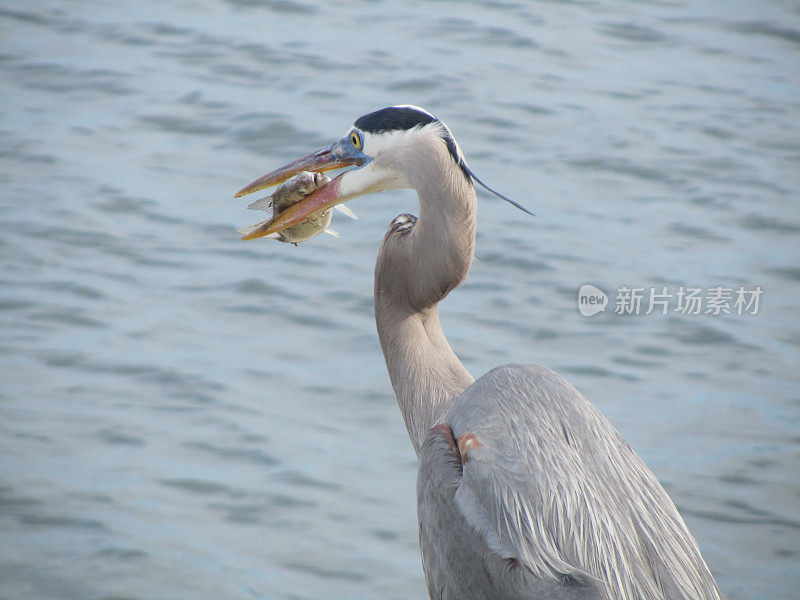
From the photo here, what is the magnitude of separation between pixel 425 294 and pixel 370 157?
1.86 feet

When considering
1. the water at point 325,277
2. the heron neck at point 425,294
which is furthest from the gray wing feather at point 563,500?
the water at point 325,277

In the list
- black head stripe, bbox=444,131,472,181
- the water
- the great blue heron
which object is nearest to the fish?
the great blue heron

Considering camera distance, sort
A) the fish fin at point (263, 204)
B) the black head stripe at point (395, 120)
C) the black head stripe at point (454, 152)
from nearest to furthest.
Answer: the black head stripe at point (454, 152)
the black head stripe at point (395, 120)
the fish fin at point (263, 204)

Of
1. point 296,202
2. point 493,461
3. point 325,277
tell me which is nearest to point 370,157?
point 296,202

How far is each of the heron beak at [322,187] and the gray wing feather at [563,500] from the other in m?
1.07

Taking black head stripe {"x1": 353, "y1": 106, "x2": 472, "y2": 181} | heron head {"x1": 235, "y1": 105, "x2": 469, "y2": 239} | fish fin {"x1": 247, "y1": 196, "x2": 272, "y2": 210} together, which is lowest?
fish fin {"x1": 247, "y1": 196, "x2": 272, "y2": 210}

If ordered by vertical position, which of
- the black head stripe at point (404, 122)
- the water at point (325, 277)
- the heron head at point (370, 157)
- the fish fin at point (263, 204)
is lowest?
the water at point (325, 277)

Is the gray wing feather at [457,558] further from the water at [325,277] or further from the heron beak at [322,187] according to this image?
the water at [325,277]

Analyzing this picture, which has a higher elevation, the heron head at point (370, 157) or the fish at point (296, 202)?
the heron head at point (370, 157)

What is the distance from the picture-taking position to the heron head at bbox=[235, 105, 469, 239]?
11.9 ft

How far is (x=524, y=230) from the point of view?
7.96m


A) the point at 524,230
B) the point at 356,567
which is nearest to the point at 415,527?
the point at 356,567

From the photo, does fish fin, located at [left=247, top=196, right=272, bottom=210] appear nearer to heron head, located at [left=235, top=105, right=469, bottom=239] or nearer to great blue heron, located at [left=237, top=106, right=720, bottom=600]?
heron head, located at [left=235, top=105, right=469, bottom=239]

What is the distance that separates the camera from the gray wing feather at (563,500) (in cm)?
304
